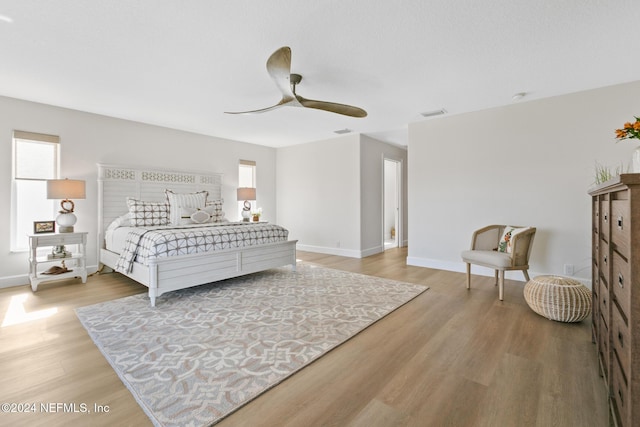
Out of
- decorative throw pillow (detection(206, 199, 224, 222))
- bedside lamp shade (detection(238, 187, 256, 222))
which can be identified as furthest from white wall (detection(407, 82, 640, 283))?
decorative throw pillow (detection(206, 199, 224, 222))

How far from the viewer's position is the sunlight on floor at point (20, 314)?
263 centimetres

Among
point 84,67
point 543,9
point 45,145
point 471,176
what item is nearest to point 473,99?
point 471,176

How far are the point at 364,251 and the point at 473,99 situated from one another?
3.17 meters

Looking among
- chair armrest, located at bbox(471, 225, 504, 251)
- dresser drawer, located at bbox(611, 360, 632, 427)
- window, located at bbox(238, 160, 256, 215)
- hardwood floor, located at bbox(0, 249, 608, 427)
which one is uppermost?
window, located at bbox(238, 160, 256, 215)

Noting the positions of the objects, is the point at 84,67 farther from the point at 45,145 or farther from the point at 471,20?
the point at 471,20

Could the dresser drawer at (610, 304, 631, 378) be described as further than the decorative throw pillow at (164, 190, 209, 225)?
No

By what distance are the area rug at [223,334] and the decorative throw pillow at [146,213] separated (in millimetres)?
1359

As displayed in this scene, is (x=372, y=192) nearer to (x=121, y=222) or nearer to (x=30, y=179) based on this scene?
(x=121, y=222)

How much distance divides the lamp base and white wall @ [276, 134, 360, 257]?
3.94m

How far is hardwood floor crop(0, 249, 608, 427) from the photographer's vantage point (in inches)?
57.4

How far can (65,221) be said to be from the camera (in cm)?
382

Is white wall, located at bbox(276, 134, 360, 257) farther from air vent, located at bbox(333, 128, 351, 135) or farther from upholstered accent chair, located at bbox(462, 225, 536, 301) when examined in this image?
upholstered accent chair, located at bbox(462, 225, 536, 301)

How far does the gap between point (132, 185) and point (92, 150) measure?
28.0 inches

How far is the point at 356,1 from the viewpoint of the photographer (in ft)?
6.45
